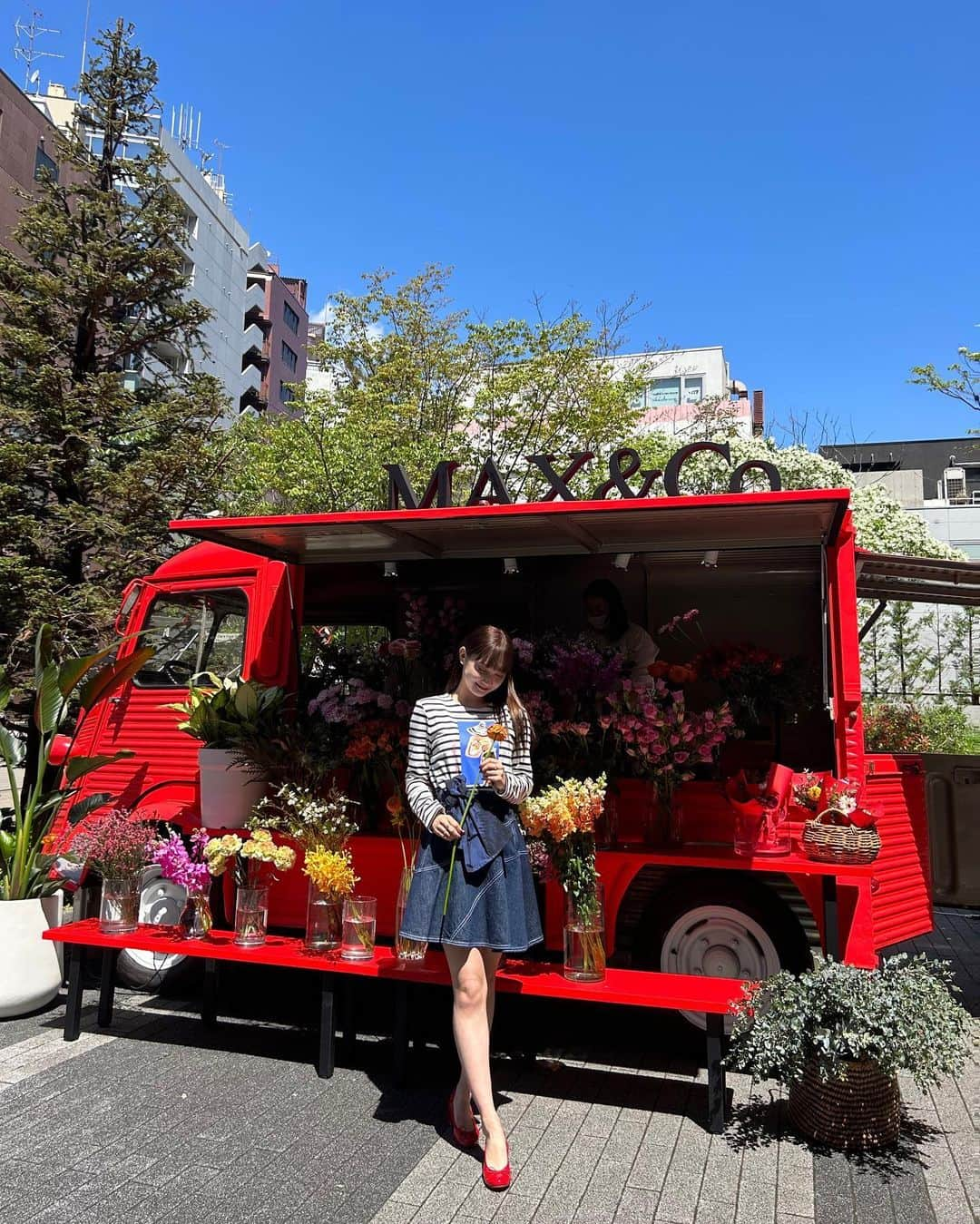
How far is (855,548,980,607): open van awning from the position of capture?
590 cm

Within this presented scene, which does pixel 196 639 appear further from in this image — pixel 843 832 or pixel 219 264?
pixel 219 264

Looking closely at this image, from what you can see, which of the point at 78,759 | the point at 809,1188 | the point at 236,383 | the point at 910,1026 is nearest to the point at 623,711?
Result: the point at 910,1026

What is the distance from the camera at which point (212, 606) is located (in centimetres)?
665

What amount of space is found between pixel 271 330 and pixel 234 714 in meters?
62.6

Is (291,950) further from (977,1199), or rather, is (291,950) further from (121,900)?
(977,1199)

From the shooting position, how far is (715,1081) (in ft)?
13.2

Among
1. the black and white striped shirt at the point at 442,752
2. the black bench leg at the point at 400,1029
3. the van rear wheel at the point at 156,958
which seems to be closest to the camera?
the black and white striped shirt at the point at 442,752

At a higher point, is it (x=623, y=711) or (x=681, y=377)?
(x=681, y=377)

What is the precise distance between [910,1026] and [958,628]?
A: 14.9 meters

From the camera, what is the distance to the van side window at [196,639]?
652 cm

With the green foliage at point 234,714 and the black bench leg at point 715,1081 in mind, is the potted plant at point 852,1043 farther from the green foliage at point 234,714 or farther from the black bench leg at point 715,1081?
the green foliage at point 234,714

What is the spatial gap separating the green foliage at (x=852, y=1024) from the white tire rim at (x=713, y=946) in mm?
795

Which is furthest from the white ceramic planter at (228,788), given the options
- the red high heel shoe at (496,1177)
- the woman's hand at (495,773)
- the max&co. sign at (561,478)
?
the red high heel shoe at (496,1177)

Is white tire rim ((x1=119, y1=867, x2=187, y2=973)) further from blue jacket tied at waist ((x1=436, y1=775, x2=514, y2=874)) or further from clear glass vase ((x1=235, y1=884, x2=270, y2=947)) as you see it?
blue jacket tied at waist ((x1=436, y1=775, x2=514, y2=874))
